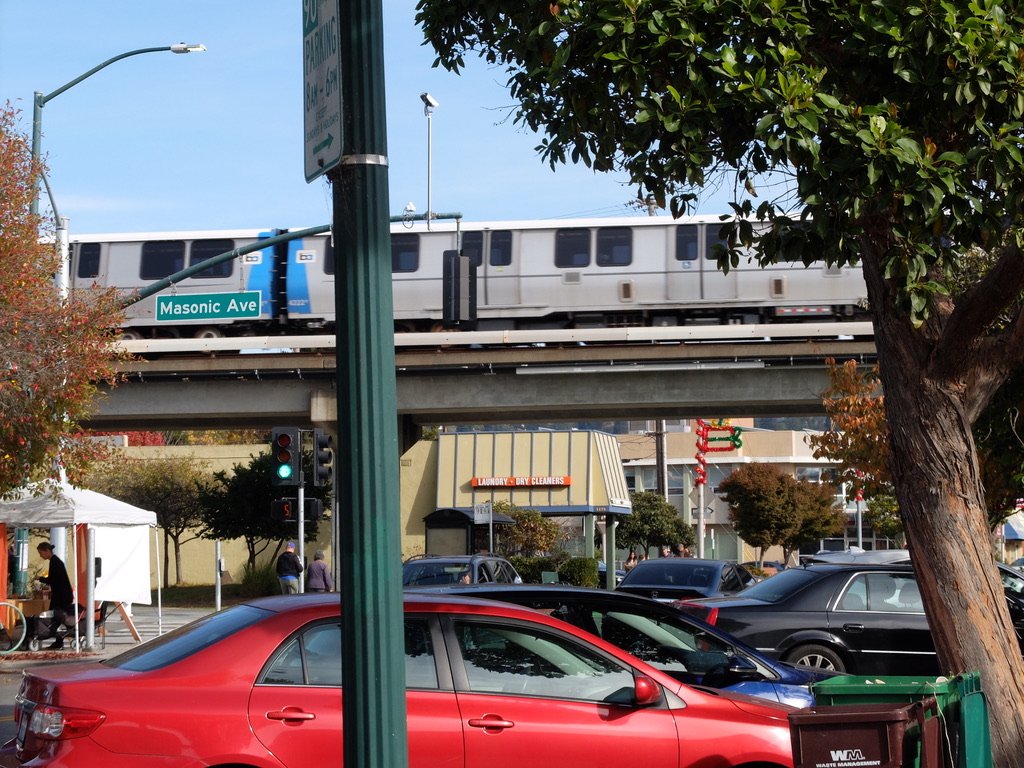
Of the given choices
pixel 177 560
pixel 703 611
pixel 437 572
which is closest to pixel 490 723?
pixel 703 611

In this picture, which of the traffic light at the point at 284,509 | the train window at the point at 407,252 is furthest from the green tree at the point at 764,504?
the traffic light at the point at 284,509

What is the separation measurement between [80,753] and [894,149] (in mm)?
5368

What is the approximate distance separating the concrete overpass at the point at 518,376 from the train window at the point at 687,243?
2079mm

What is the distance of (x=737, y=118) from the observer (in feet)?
26.3

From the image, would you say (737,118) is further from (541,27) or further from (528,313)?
(528,313)

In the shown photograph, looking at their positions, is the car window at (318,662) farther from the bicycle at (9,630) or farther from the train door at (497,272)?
the train door at (497,272)

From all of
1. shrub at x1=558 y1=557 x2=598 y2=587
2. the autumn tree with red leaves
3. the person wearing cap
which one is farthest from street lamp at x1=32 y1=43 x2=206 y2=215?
shrub at x1=558 y1=557 x2=598 y2=587

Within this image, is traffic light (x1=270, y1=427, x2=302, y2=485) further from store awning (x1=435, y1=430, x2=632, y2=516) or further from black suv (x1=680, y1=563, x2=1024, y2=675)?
store awning (x1=435, y1=430, x2=632, y2=516)

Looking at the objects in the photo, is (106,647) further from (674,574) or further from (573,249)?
(573,249)

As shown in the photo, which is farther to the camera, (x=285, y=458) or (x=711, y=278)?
(x=711, y=278)

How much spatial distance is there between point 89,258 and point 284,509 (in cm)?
1634

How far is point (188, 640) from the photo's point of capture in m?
6.48

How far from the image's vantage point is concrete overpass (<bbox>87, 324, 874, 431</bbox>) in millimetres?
31016

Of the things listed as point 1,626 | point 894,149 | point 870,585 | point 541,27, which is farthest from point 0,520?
point 894,149
